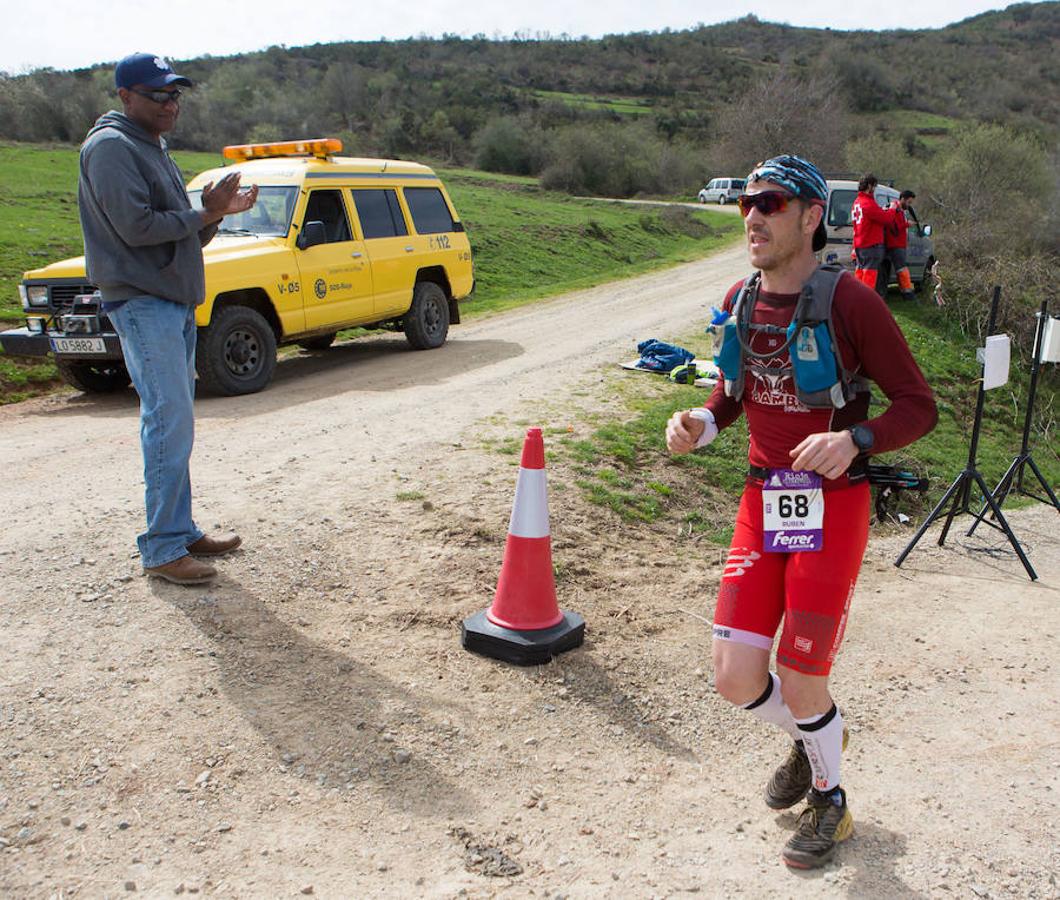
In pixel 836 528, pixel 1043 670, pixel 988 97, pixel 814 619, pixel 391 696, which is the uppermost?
pixel 988 97

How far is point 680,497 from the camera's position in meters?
7.21

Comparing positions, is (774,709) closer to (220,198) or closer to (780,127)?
(220,198)

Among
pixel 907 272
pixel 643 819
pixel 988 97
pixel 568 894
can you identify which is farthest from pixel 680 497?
pixel 988 97

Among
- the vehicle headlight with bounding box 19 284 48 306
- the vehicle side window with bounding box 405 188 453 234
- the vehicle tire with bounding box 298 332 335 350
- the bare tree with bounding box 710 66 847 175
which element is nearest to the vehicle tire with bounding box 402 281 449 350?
the vehicle side window with bounding box 405 188 453 234

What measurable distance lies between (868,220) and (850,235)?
2079 millimetres

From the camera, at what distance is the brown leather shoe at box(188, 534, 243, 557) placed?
4.95 meters

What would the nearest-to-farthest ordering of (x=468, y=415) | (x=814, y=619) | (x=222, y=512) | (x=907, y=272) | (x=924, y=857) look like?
(x=814, y=619)
(x=924, y=857)
(x=222, y=512)
(x=468, y=415)
(x=907, y=272)

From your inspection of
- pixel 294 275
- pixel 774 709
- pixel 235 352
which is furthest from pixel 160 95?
pixel 294 275

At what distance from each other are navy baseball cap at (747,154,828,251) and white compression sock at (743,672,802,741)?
60.6 inches

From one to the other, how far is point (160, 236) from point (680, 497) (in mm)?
4343

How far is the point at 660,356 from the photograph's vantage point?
429 inches

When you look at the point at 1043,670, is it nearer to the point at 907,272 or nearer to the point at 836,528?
the point at 836,528

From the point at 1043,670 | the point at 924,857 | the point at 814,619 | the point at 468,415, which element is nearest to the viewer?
the point at 814,619

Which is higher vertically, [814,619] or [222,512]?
[814,619]
